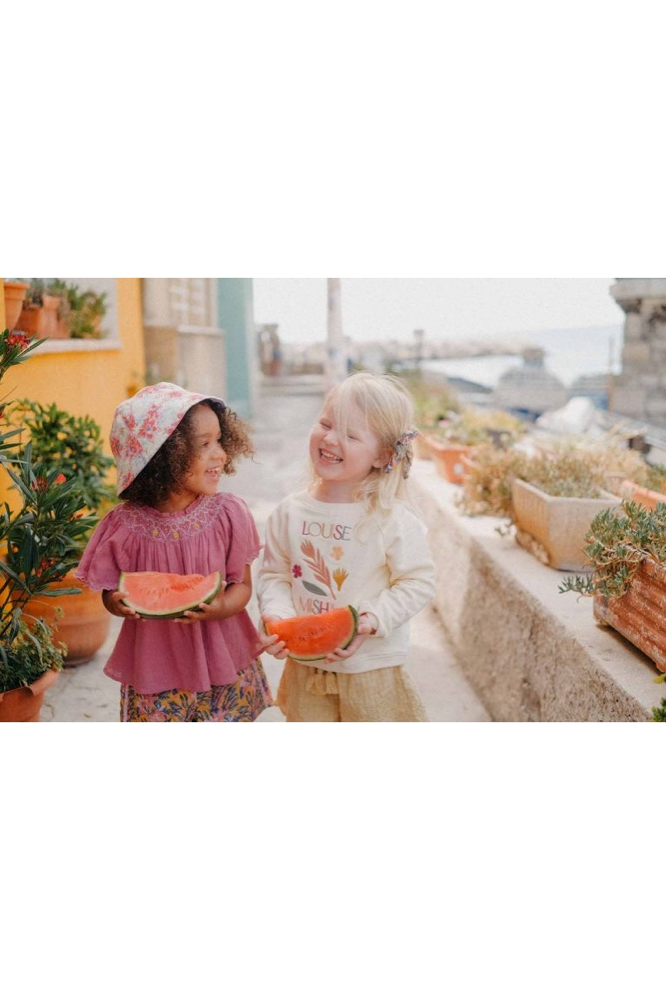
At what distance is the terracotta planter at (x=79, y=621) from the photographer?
3.87m

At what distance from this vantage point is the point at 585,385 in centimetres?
696

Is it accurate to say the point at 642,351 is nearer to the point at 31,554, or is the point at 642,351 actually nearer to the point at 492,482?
the point at 492,482

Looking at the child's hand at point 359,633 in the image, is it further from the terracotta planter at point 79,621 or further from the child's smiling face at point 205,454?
the terracotta planter at point 79,621

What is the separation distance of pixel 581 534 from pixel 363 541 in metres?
1.39

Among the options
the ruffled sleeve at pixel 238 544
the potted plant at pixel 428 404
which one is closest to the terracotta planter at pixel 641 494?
the ruffled sleeve at pixel 238 544

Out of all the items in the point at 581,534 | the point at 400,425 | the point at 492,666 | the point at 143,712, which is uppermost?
the point at 400,425

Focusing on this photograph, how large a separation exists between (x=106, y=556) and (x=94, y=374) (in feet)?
7.40

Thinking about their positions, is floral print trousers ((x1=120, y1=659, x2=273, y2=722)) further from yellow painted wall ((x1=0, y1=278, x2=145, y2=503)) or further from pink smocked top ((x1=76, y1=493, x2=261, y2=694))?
yellow painted wall ((x1=0, y1=278, x2=145, y2=503))

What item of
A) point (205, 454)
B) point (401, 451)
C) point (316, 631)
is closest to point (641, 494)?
point (401, 451)

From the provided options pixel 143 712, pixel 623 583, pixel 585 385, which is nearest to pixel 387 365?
pixel 585 385

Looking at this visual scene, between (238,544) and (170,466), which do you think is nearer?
(170,466)

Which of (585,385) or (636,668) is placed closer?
(636,668)

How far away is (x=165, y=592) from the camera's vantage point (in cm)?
261

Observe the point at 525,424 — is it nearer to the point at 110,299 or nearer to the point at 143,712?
the point at 110,299
